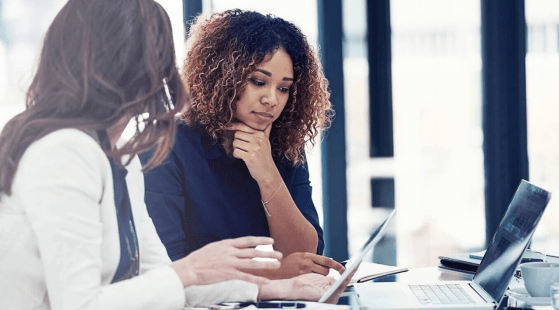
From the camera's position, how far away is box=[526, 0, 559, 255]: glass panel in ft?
10.4

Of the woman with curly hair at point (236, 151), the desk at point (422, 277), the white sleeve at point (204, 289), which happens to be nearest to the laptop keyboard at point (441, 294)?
the desk at point (422, 277)

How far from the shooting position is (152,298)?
94 cm

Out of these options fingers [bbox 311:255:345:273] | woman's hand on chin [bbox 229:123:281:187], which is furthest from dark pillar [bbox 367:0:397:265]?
fingers [bbox 311:255:345:273]

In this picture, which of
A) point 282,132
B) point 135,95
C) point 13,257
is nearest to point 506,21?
point 282,132

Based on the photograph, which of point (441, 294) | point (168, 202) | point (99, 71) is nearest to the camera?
point (99, 71)

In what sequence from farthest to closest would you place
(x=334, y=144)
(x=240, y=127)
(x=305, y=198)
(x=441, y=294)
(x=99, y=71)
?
(x=334, y=144)
(x=305, y=198)
(x=240, y=127)
(x=441, y=294)
(x=99, y=71)

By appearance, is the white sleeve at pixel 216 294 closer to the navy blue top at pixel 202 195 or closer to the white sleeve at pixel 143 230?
the white sleeve at pixel 143 230

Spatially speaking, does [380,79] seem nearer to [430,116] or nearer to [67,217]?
[430,116]

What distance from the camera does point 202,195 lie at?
5.81ft

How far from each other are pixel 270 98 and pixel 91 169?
2.97 feet

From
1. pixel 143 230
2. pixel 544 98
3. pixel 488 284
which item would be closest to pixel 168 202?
pixel 143 230

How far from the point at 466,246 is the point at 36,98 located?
279 centimetres

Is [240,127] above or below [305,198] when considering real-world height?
above

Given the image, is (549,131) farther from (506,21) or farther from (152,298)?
(152,298)
